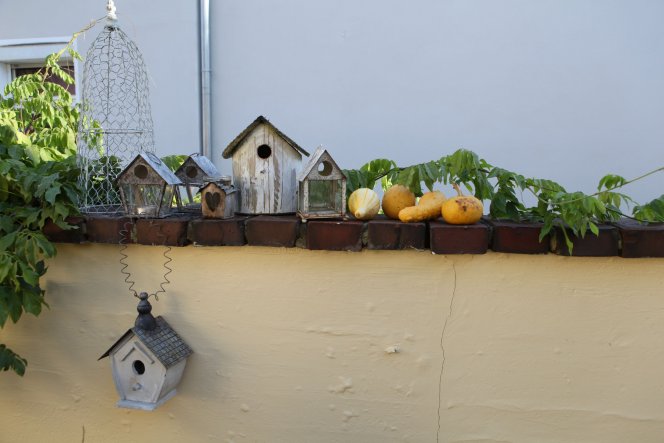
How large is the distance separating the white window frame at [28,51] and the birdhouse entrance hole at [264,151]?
2412mm

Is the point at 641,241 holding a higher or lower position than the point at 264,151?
lower

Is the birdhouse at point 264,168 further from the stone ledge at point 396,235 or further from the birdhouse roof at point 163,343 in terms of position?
the birdhouse roof at point 163,343

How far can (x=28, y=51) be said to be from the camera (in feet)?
10.5

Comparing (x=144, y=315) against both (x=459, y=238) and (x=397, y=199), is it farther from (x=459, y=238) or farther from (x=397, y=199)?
(x=459, y=238)

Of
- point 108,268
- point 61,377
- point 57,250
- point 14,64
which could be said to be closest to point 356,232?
point 108,268

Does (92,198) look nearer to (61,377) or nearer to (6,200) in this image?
(6,200)

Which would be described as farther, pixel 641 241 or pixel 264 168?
pixel 264 168

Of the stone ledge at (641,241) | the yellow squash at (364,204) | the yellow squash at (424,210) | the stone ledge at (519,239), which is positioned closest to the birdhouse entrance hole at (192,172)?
the yellow squash at (364,204)

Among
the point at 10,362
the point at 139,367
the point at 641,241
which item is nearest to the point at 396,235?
the point at 641,241

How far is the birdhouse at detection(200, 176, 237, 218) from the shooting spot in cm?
123

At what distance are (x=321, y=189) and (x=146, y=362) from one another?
27.2 inches

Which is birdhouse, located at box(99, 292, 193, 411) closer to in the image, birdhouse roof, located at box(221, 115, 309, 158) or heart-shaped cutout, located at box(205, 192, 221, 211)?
heart-shaped cutout, located at box(205, 192, 221, 211)

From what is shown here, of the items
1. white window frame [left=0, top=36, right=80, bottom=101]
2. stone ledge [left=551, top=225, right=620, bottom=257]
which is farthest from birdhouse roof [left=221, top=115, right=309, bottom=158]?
white window frame [left=0, top=36, right=80, bottom=101]

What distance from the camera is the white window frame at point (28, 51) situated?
10.3 feet
